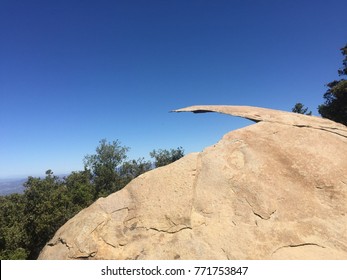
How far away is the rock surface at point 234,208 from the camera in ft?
17.7

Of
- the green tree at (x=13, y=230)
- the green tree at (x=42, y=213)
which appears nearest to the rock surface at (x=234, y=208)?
the green tree at (x=13, y=230)

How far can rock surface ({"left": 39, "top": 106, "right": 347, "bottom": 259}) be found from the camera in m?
5.41

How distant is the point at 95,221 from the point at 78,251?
0.73m

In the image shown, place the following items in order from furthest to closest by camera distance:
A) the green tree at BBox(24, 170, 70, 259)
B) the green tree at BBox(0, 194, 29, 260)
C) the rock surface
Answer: the green tree at BBox(24, 170, 70, 259) → the green tree at BBox(0, 194, 29, 260) → the rock surface

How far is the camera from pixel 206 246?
546cm

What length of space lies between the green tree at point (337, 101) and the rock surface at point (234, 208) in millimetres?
31085

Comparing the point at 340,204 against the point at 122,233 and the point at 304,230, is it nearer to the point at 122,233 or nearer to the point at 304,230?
the point at 304,230

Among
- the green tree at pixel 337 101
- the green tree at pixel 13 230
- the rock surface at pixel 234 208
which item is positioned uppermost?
the green tree at pixel 337 101

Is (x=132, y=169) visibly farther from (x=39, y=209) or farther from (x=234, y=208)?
(x=234, y=208)

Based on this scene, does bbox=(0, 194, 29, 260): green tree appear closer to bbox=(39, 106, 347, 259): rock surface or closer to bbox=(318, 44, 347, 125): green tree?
bbox=(39, 106, 347, 259): rock surface

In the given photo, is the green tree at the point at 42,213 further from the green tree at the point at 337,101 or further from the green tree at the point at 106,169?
the green tree at the point at 337,101

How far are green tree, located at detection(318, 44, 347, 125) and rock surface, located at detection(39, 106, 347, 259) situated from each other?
3108cm

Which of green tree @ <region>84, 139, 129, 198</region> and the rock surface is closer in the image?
the rock surface

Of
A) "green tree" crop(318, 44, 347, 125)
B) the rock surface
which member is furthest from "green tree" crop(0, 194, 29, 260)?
"green tree" crop(318, 44, 347, 125)
